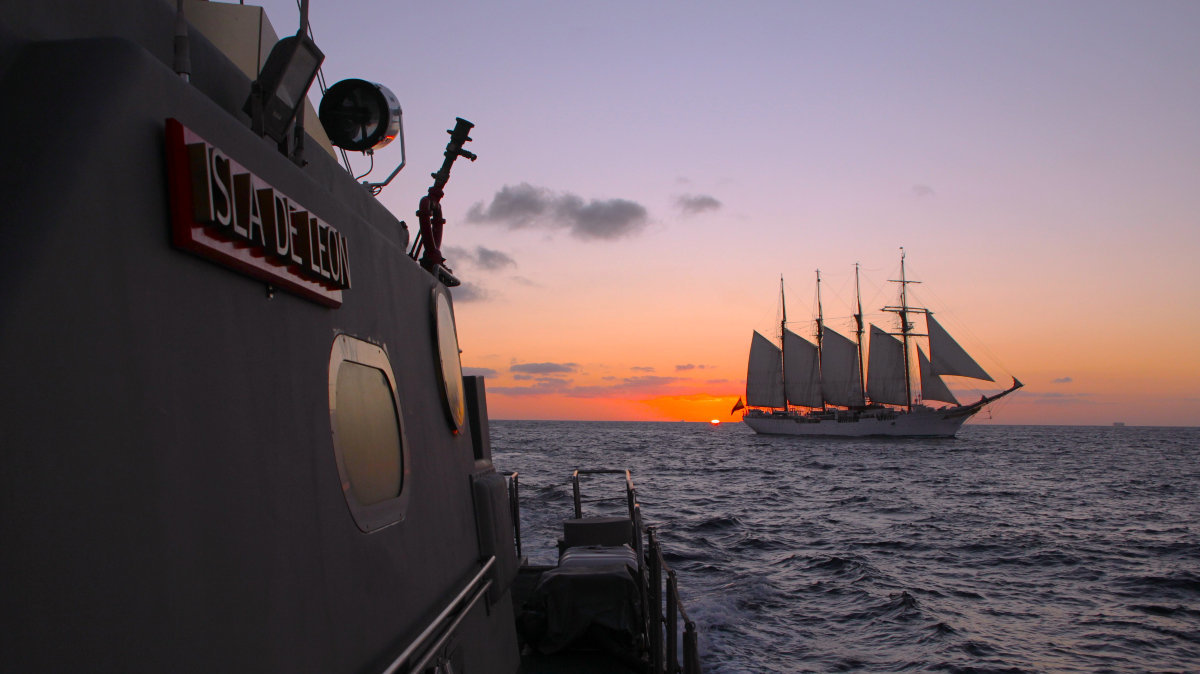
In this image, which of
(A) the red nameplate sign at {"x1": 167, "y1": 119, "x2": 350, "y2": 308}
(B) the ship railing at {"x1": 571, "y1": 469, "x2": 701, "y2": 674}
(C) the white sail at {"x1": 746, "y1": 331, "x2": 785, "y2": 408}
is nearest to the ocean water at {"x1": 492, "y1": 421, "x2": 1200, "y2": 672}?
(B) the ship railing at {"x1": 571, "y1": 469, "x2": 701, "y2": 674}

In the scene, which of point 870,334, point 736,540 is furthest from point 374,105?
point 870,334

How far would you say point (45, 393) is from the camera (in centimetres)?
140

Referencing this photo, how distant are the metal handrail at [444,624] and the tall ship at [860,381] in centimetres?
9955

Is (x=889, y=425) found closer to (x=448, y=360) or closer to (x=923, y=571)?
(x=923, y=571)

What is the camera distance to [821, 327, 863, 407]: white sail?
104688 mm

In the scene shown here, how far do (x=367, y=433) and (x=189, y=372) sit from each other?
4.42ft

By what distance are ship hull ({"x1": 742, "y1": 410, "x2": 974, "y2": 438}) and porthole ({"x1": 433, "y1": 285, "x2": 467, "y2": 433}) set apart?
103 metres

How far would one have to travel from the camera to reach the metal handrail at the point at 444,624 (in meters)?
2.77

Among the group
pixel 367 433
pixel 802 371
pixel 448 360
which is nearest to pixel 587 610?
pixel 448 360

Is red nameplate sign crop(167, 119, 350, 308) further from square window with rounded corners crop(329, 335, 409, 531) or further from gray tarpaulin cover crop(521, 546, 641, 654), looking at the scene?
gray tarpaulin cover crop(521, 546, 641, 654)

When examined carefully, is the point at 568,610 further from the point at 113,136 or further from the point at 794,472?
the point at 794,472

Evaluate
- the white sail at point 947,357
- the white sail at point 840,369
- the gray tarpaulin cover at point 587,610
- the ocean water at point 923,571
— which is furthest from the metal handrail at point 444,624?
the white sail at point 840,369

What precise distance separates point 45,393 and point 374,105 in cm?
345

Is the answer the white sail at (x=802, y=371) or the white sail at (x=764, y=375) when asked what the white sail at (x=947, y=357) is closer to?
the white sail at (x=802, y=371)
